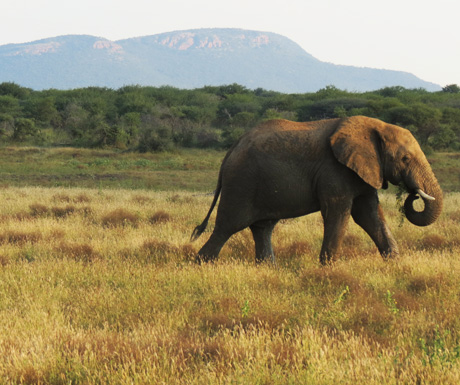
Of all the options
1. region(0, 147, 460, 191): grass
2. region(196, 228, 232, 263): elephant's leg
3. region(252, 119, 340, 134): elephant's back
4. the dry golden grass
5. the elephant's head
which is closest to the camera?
the dry golden grass

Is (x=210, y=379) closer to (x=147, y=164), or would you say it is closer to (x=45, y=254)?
(x=45, y=254)

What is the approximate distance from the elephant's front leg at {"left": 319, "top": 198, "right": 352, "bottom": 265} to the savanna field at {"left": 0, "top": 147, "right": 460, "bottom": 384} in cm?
21

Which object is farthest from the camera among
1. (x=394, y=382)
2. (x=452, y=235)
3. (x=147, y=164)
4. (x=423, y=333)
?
(x=147, y=164)

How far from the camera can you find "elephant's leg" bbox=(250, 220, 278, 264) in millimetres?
8492

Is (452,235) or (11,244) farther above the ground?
(452,235)

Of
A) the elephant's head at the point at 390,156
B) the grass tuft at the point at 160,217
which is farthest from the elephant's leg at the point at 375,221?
the grass tuft at the point at 160,217

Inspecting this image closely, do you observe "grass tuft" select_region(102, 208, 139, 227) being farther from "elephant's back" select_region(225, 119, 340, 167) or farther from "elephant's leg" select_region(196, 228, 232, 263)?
"elephant's back" select_region(225, 119, 340, 167)

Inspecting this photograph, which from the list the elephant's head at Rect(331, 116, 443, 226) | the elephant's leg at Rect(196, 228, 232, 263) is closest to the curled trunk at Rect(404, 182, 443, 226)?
the elephant's head at Rect(331, 116, 443, 226)

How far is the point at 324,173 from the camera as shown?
7.73m

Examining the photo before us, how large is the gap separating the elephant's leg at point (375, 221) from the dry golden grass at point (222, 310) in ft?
0.85

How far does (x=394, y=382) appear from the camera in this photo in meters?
4.04

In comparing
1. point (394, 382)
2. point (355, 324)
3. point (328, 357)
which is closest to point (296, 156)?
point (355, 324)

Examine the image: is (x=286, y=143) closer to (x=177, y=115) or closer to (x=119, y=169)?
(x=119, y=169)

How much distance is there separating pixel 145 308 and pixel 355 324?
2.08 meters
